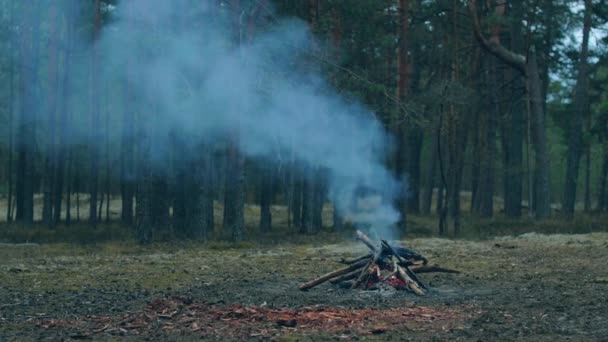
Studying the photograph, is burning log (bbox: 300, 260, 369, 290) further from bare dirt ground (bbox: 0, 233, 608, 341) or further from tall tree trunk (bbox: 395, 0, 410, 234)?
tall tree trunk (bbox: 395, 0, 410, 234)

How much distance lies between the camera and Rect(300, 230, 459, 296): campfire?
14.0 metres

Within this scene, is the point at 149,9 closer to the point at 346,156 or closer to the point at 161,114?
the point at 161,114

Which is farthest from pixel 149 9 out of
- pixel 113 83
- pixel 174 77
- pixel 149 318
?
pixel 113 83

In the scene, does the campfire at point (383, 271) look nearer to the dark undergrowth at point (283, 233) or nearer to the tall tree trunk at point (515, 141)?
the dark undergrowth at point (283, 233)

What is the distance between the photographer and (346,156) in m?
18.8

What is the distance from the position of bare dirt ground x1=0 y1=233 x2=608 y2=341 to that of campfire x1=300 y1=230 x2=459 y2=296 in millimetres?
229

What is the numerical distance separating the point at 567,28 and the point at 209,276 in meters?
24.4

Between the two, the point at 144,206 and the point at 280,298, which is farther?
the point at 144,206

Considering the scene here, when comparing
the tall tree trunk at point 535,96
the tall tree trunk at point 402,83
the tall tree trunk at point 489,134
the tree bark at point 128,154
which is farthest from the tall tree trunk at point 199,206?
the tall tree trunk at point 489,134

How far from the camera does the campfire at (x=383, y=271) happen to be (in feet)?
45.9

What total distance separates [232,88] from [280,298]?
32.5 ft

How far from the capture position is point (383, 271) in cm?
1466

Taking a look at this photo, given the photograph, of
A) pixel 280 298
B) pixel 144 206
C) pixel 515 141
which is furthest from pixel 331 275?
pixel 515 141

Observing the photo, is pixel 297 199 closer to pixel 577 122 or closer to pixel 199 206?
pixel 199 206
